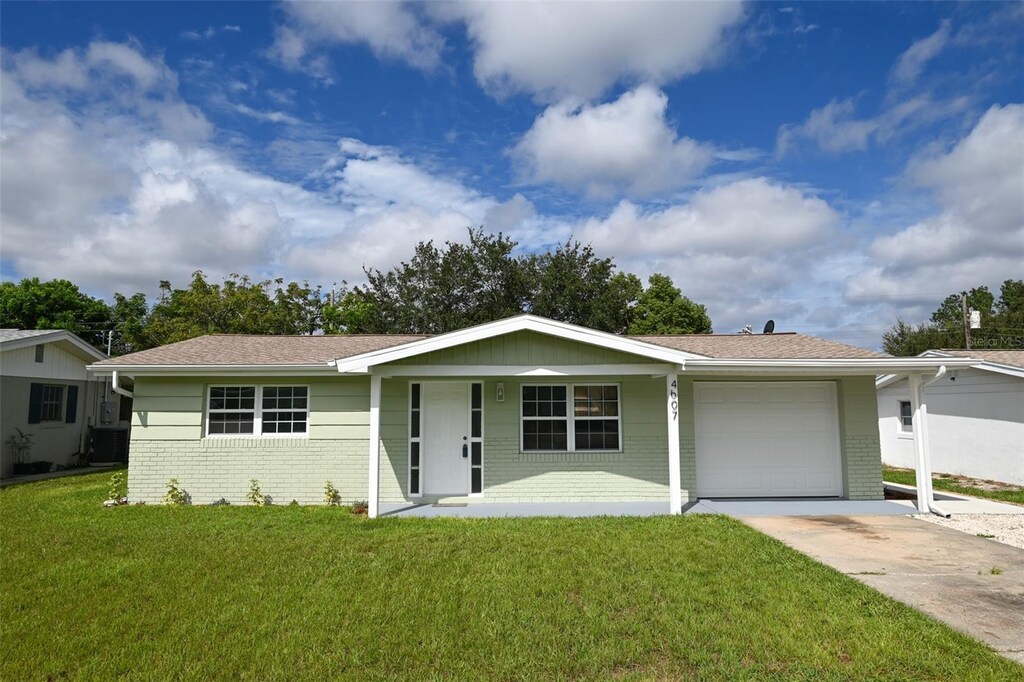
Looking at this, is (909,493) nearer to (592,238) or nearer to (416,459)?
(416,459)

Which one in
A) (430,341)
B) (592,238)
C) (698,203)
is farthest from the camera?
(592,238)

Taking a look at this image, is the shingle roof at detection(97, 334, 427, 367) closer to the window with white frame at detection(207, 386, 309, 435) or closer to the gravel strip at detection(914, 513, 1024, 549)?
the window with white frame at detection(207, 386, 309, 435)

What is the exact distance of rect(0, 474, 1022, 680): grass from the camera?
3980 millimetres

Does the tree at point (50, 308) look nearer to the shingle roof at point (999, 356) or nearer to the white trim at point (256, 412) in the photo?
the white trim at point (256, 412)

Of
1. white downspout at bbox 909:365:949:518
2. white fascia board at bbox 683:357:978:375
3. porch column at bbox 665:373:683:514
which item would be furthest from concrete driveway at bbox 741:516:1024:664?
white fascia board at bbox 683:357:978:375

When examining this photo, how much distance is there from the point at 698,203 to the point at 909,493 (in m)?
13.4

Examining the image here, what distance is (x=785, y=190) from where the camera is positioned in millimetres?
18062

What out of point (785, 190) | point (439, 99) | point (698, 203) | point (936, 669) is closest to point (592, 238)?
point (698, 203)

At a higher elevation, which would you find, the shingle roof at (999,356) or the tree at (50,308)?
the tree at (50,308)

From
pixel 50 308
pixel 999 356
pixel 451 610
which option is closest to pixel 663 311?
pixel 999 356

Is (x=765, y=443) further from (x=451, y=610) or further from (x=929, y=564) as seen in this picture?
(x=451, y=610)

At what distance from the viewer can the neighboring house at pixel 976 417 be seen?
13.3m

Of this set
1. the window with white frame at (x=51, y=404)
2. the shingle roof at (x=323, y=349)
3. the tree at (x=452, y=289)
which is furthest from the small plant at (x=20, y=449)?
the tree at (x=452, y=289)

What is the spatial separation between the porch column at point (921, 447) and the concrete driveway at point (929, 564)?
2.32 feet
